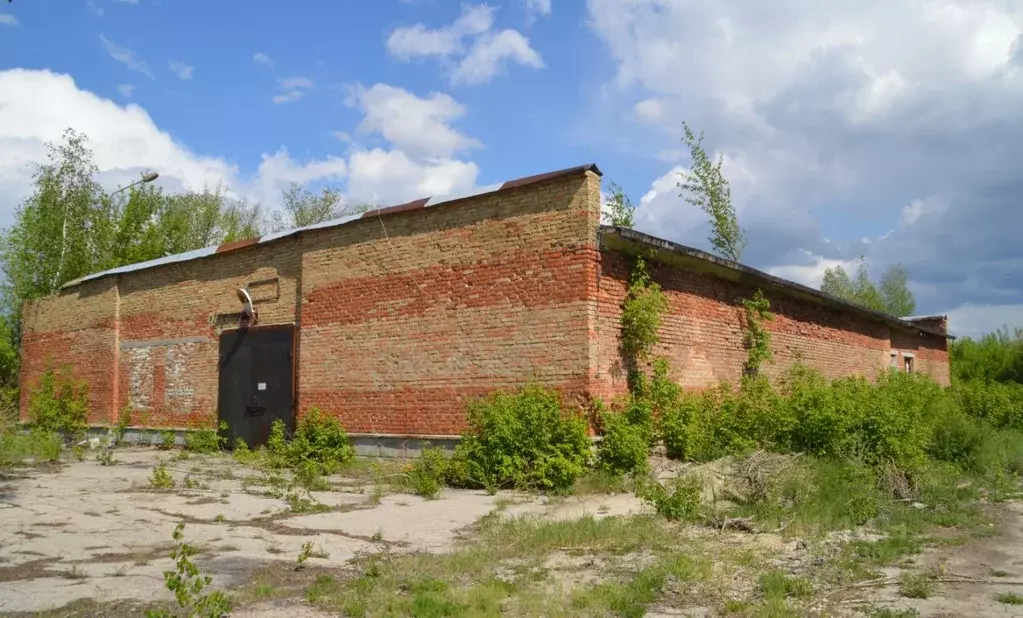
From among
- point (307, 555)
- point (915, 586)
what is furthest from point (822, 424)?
point (307, 555)

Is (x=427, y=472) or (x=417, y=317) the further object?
(x=417, y=317)

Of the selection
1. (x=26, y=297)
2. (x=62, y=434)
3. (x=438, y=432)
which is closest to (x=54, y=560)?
(x=438, y=432)

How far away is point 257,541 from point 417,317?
19.1 feet

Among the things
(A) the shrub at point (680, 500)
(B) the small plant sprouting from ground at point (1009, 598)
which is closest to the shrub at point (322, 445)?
(A) the shrub at point (680, 500)

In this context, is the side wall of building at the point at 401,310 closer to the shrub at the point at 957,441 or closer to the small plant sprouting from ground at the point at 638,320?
the small plant sprouting from ground at the point at 638,320

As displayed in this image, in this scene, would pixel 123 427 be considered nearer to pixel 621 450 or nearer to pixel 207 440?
pixel 207 440

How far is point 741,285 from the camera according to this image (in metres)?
15.0

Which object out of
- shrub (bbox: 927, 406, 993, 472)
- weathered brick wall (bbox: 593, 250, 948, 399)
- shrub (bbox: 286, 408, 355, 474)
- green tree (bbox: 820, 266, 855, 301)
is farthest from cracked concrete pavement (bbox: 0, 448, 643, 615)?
green tree (bbox: 820, 266, 855, 301)

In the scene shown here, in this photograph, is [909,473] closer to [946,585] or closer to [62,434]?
[946,585]

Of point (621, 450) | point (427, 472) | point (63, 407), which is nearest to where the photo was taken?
point (621, 450)

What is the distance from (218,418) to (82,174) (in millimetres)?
18362

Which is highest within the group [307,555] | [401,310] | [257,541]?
[401,310]

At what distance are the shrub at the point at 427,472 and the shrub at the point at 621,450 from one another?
2233 mm

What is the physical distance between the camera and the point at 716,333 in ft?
45.9
